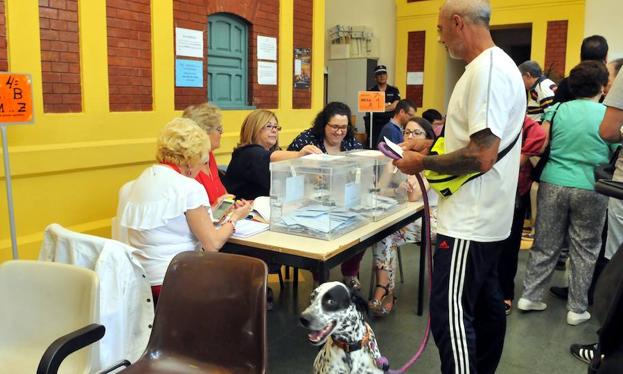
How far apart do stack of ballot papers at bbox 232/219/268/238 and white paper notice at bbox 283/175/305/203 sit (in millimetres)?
185

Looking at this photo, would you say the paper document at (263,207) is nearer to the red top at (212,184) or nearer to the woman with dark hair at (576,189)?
the red top at (212,184)

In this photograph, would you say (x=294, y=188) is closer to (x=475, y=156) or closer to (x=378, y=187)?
(x=378, y=187)

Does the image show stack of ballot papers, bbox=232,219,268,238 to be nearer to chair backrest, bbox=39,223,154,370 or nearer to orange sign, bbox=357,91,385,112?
chair backrest, bbox=39,223,154,370

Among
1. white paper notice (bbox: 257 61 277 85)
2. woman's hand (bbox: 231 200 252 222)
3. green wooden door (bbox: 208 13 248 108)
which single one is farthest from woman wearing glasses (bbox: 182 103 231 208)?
white paper notice (bbox: 257 61 277 85)

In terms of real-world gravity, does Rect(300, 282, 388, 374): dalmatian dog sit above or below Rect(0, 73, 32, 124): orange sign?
below

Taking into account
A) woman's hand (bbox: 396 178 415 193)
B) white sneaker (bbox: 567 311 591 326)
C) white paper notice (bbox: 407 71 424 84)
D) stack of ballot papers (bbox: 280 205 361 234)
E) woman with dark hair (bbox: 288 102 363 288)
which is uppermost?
white paper notice (bbox: 407 71 424 84)

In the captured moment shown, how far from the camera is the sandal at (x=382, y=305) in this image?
3.66m

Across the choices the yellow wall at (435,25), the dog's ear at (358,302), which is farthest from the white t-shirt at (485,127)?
the yellow wall at (435,25)

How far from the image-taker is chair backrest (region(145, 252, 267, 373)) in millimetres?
1951

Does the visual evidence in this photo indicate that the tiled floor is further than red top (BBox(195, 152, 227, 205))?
No

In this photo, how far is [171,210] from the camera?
8.04ft

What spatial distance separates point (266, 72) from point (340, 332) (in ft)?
15.5

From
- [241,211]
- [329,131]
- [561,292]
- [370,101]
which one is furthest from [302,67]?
[241,211]

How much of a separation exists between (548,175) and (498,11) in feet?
23.7
